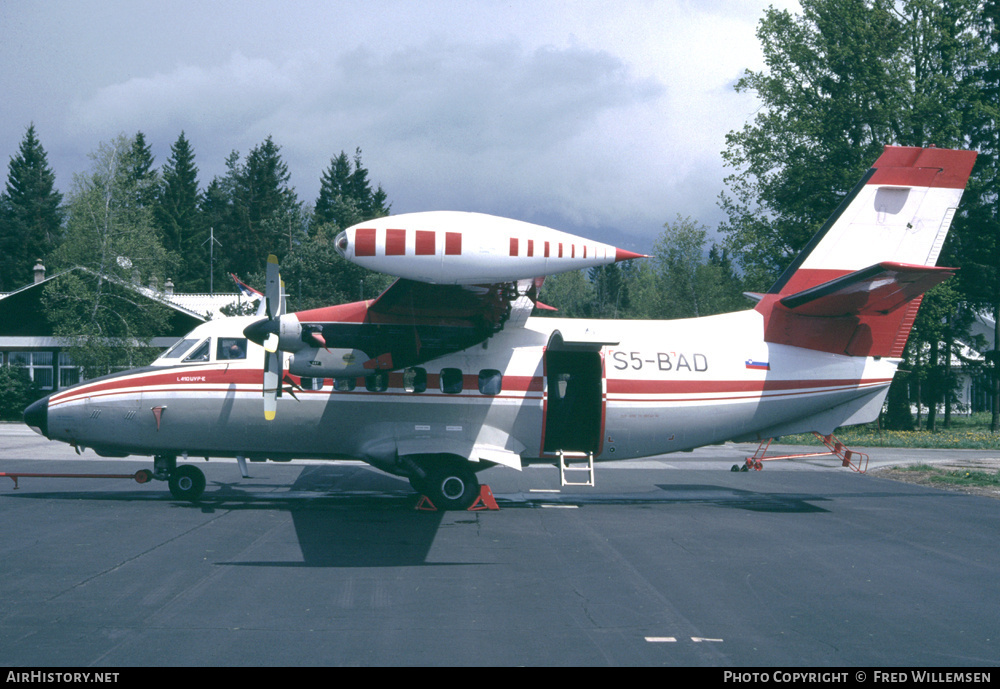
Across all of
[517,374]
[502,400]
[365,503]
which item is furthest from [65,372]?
[517,374]

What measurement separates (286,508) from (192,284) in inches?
2741

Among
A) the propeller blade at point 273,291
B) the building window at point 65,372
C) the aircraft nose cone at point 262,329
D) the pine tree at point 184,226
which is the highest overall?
the pine tree at point 184,226

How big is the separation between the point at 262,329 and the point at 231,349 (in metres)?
2.16

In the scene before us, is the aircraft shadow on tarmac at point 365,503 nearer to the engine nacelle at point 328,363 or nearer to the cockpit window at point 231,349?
the engine nacelle at point 328,363

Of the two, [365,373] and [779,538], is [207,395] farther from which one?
[779,538]

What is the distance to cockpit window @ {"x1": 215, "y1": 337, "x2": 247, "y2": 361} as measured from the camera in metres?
13.2

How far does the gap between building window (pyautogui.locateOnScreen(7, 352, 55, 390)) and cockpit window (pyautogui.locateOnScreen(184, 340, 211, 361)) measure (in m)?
31.0

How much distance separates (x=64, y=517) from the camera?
38.4ft

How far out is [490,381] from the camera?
13.0 metres

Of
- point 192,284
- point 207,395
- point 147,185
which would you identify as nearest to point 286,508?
point 207,395

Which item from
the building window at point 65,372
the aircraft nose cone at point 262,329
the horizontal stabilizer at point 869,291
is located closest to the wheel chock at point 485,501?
the aircraft nose cone at point 262,329

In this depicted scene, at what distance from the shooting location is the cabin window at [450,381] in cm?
1291

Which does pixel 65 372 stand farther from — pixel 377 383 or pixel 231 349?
pixel 377 383

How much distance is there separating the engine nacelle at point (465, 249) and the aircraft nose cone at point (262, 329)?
3.12 m
